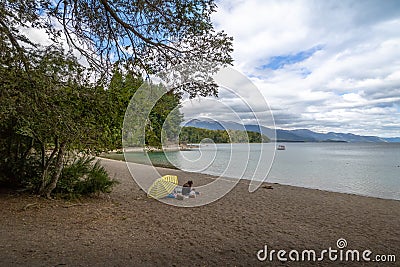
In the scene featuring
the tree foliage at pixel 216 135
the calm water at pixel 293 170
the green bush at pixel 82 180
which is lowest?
the calm water at pixel 293 170

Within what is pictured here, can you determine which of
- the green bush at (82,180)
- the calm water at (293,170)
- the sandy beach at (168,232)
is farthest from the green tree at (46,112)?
the calm water at (293,170)

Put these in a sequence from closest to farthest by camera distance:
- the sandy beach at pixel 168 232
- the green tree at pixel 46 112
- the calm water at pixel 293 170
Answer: the sandy beach at pixel 168 232 < the green tree at pixel 46 112 < the calm water at pixel 293 170

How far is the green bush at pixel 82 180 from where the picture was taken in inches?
310

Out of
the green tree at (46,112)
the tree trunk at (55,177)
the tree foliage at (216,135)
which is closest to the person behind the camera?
the green tree at (46,112)

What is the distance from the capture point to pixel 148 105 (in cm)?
639

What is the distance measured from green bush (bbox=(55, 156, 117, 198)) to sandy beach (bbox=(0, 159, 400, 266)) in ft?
1.14

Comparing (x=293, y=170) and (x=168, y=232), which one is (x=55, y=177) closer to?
(x=168, y=232)

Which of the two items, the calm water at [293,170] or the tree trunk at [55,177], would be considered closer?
the tree trunk at [55,177]

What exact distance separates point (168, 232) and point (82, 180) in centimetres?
373

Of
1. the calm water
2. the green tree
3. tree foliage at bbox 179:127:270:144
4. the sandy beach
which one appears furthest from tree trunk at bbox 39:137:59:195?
the calm water

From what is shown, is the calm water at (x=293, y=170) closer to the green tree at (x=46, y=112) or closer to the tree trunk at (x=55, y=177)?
the tree trunk at (x=55, y=177)

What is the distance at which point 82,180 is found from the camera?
8383 mm

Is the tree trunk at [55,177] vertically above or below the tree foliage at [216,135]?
below

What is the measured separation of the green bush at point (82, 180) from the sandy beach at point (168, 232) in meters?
0.35
